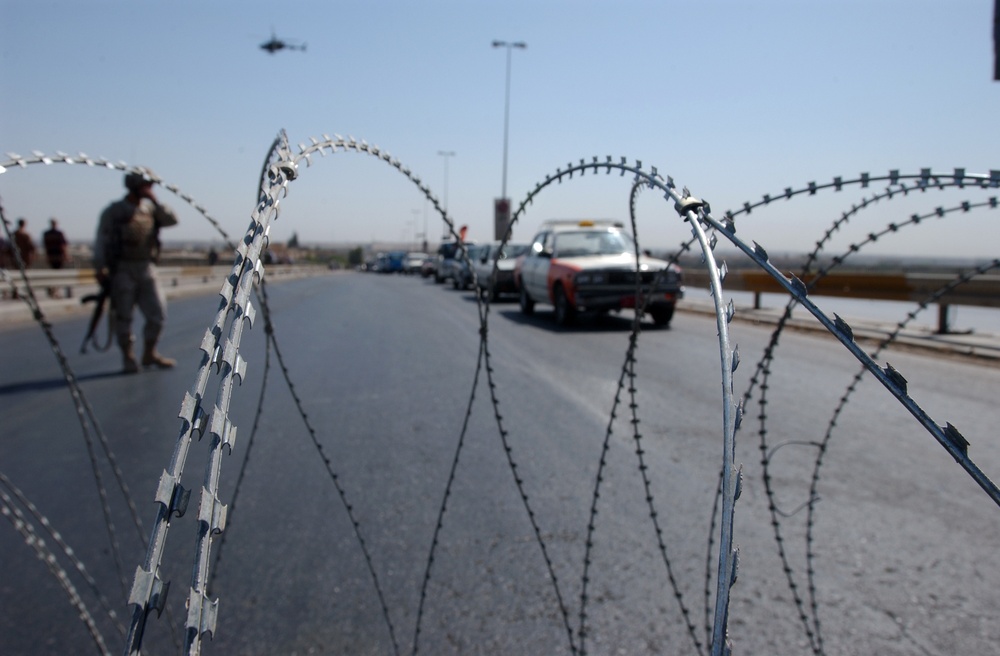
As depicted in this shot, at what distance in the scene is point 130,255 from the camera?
9.04 metres

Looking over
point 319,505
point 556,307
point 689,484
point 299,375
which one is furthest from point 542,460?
point 556,307

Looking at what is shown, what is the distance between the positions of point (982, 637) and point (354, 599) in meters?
2.52

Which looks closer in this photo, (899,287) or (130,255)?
(130,255)

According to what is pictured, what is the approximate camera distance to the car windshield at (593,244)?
14961 millimetres

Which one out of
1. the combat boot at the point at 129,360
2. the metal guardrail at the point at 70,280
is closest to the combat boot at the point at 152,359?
the combat boot at the point at 129,360

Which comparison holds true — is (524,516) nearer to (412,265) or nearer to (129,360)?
(129,360)

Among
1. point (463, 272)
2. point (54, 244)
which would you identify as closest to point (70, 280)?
point (54, 244)

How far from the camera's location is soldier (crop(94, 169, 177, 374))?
8812 millimetres

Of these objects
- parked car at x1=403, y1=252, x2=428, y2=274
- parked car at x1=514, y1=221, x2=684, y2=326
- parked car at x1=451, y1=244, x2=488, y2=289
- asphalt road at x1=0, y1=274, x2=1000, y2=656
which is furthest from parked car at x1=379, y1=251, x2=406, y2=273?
asphalt road at x1=0, y1=274, x2=1000, y2=656

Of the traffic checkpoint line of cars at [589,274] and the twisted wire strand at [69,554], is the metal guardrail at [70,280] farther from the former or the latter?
the twisted wire strand at [69,554]

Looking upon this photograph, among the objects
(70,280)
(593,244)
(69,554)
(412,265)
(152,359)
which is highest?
(593,244)

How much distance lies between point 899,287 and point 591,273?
17.5 ft

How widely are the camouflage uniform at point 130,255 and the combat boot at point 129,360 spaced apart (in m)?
0.01

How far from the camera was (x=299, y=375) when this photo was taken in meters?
9.34
